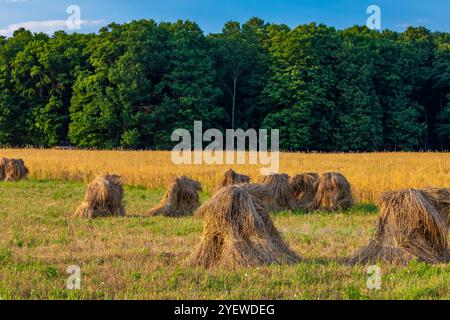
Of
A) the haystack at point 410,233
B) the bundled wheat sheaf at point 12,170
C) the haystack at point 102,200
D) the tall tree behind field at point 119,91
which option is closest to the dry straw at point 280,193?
A: the haystack at point 102,200

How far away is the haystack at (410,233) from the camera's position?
9898 millimetres

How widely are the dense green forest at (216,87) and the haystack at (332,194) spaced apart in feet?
141

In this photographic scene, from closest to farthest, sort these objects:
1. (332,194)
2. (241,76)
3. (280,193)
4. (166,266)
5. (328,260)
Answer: (166,266) < (328,260) < (332,194) < (280,193) < (241,76)

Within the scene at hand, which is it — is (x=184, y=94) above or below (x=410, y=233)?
above

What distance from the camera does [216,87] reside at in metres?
64.4

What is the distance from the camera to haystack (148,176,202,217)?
15977 millimetres

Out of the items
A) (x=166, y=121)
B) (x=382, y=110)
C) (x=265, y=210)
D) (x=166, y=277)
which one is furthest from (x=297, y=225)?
(x=382, y=110)

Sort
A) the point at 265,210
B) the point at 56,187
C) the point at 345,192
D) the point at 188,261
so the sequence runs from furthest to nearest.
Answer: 1. the point at 56,187
2. the point at 345,192
3. the point at 265,210
4. the point at 188,261

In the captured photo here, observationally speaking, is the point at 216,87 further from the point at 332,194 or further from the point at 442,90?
the point at 332,194

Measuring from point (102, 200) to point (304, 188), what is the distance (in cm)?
594

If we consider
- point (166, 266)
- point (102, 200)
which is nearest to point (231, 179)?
point (102, 200)

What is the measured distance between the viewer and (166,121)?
6212cm
